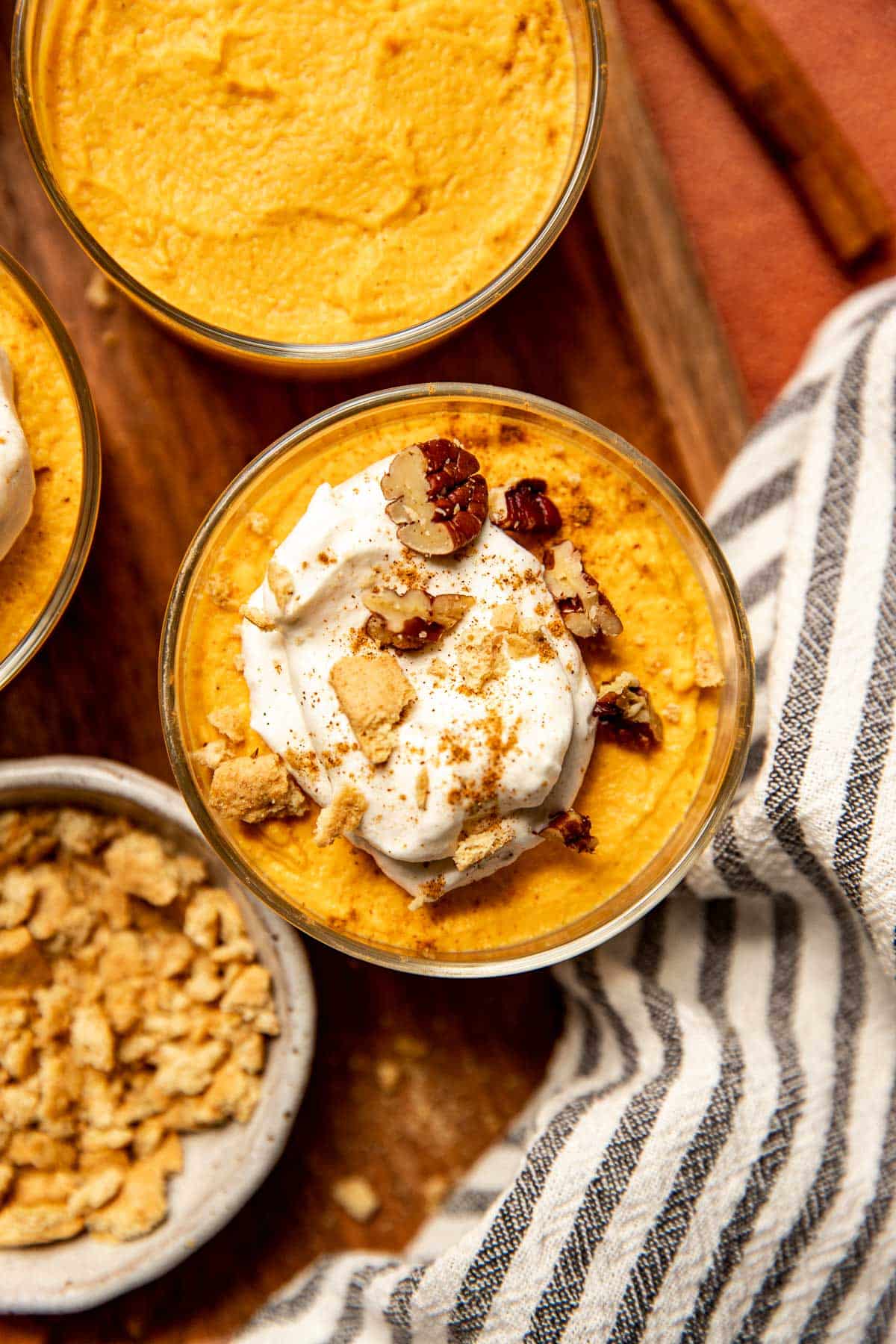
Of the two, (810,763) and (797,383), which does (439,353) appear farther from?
(810,763)

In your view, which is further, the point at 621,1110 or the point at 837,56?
the point at 837,56

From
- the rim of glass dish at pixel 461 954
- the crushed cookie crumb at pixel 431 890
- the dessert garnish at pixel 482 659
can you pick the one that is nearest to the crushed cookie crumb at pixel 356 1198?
the rim of glass dish at pixel 461 954

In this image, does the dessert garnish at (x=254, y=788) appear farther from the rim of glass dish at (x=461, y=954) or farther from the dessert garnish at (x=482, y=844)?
the dessert garnish at (x=482, y=844)

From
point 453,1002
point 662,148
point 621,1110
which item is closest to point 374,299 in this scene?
point 662,148

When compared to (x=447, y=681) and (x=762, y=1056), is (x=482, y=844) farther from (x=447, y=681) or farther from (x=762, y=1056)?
(x=762, y=1056)

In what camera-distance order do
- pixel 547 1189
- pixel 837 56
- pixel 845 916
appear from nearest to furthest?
pixel 547 1189
pixel 845 916
pixel 837 56

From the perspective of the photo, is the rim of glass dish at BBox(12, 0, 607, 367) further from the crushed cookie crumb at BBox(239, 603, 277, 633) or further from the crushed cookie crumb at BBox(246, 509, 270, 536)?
the crushed cookie crumb at BBox(239, 603, 277, 633)

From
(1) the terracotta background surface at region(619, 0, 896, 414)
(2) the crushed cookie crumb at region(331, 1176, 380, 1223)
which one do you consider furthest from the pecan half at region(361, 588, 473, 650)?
(2) the crushed cookie crumb at region(331, 1176, 380, 1223)

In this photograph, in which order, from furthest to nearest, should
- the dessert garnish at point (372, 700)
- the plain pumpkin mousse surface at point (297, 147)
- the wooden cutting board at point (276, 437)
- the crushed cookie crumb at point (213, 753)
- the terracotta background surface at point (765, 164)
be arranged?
the terracotta background surface at point (765, 164), the wooden cutting board at point (276, 437), the plain pumpkin mousse surface at point (297, 147), the crushed cookie crumb at point (213, 753), the dessert garnish at point (372, 700)
